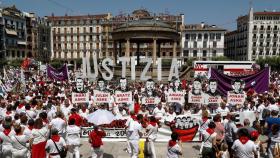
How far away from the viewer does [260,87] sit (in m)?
18.8

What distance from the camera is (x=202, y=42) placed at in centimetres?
10706

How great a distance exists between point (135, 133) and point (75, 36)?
10526cm

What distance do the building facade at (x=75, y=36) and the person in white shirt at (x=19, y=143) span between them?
102094 mm

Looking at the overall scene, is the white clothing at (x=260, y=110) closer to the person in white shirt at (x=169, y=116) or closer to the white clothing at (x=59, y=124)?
the person in white shirt at (x=169, y=116)

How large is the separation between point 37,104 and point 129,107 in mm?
4551

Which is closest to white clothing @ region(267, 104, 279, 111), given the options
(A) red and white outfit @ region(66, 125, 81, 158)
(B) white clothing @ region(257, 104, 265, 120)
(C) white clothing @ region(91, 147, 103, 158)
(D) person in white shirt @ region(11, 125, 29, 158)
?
(B) white clothing @ region(257, 104, 265, 120)

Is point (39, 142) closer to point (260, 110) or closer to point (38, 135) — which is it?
point (38, 135)

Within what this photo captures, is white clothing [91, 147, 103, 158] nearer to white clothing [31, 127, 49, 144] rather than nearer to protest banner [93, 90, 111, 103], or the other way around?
white clothing [31, 127, 49, 144]

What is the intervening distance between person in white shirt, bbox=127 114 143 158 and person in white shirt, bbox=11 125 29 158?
134 inches

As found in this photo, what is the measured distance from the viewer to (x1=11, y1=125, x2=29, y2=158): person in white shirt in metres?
9.29

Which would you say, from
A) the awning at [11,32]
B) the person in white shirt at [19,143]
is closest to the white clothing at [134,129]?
the person in white shirt at [19,143]

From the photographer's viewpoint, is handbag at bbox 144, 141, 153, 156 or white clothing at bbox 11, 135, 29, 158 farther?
handbag at bbox 144, 141, 153, 156

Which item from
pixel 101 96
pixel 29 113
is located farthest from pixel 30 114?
pixel 101 96

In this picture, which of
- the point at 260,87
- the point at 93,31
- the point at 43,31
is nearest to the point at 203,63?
the point at 260,87
